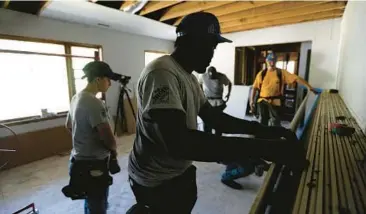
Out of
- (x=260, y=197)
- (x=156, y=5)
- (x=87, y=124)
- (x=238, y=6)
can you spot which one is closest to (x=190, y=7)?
(x=156, y=5)

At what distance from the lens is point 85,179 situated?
50.7 inches

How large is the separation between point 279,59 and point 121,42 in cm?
464

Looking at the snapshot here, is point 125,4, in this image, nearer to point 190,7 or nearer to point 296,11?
point 190,7

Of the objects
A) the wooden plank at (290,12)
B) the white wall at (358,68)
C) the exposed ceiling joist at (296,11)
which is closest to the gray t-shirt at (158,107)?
the white wall at (358,68)

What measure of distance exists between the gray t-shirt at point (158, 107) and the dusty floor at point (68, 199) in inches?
51.9

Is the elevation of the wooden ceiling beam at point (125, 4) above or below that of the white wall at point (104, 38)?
above

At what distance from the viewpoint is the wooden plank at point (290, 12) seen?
2975 mm

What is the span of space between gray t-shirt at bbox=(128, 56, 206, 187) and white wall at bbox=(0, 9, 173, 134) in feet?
9.96

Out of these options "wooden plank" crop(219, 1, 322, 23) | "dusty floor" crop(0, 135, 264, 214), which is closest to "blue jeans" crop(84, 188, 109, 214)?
"dusty floor" crop(0, 135, 264, 214)

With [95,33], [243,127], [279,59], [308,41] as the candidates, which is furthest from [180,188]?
[279,59]

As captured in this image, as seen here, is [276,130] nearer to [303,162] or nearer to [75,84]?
[303,162]

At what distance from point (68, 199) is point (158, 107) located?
215 cm

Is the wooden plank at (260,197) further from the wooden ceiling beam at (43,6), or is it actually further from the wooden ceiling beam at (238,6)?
the wooden ceiling beam at (43,6)

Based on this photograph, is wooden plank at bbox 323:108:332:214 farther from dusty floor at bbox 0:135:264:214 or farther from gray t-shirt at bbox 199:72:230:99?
gray t-shirt at bbox 199:72:230:99
